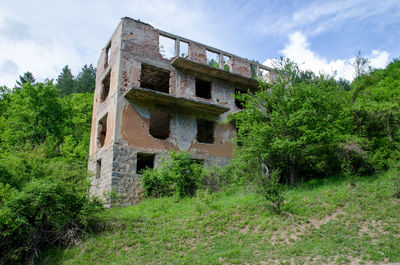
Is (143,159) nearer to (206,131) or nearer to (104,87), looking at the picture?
(206,131)

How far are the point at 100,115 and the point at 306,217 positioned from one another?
38.7 feet

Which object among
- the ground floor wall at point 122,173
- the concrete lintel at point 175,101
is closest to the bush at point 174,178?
the ground floor wall at point 122,173

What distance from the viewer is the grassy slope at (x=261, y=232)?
6.75m

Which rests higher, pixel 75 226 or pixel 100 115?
pixel 100 115

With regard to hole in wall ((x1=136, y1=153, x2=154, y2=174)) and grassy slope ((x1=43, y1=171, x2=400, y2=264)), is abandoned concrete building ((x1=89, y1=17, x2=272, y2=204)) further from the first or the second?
grassy slope ((x1=43, y1=171, x2=400, y2=264))

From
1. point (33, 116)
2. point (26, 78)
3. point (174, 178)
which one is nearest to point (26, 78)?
point (26, 78)

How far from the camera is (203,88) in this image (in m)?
19.2

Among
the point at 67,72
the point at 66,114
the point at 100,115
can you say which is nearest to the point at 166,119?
the point at 100,115

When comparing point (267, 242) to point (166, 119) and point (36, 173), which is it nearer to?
point (36, 173)

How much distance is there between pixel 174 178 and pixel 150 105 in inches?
166

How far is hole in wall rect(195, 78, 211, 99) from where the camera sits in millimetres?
17703

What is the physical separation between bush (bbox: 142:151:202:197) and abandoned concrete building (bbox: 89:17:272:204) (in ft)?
2.24

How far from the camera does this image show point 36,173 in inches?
363

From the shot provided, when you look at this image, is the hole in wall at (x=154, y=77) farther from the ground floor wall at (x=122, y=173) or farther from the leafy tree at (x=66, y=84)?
the leafy tree at (x=66, y=84)
